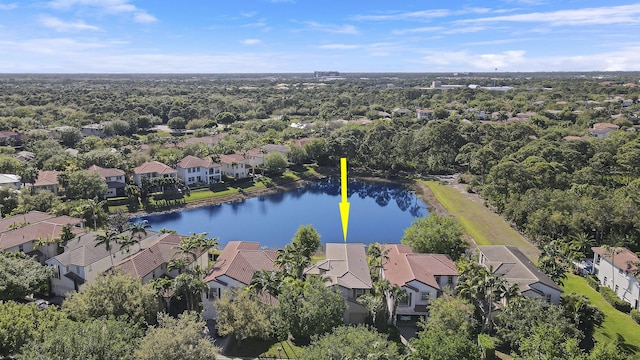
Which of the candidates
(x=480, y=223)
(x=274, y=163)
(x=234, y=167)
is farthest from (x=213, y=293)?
(x=274, y=163)

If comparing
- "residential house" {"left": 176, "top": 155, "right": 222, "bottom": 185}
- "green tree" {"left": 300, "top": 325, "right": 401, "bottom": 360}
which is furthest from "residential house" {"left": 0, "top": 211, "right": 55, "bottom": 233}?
"green tree" {"left": 300, "top": 325, "right": 401, "bottom": 360}

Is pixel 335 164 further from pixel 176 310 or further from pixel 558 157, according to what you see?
pixel 176 310

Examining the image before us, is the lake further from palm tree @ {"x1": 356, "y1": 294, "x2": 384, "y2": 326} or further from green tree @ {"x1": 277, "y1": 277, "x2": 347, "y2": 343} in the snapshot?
green tree @ {"x1": 277, "y1": 277, "x2": 347, "y2": 343}

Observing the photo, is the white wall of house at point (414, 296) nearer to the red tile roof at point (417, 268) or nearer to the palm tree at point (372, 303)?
the red tile roof at point (417, 268)

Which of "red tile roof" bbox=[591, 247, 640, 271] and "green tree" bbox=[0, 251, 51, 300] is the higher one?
"green tree" bbox=[0, 251, 51, 300]

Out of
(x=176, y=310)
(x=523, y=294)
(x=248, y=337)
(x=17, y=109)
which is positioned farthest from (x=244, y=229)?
(x=17, y=109)

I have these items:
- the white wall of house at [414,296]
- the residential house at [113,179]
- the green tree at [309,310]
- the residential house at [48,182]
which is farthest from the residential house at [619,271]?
the residential house at [48,182]

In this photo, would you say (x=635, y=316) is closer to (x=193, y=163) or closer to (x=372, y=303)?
(x=372, y=303)
